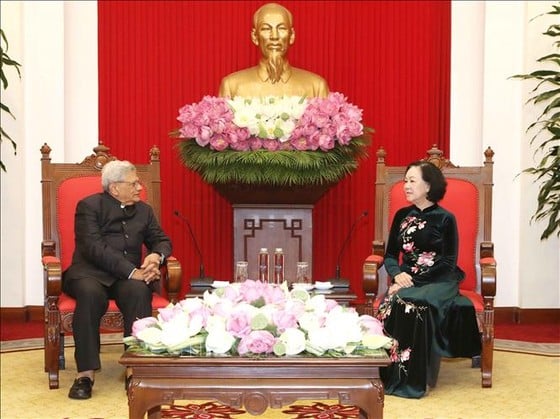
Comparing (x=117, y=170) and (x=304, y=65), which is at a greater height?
(x=304, y=65)

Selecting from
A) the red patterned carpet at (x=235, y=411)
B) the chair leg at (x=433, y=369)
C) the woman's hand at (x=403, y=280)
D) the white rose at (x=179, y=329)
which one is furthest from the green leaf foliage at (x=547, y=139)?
the white rose at (x=179, y=329)

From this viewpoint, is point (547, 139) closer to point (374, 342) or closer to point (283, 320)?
point (374, 342)

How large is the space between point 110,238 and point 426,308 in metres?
1.73

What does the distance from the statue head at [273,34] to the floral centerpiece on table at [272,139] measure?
886mm

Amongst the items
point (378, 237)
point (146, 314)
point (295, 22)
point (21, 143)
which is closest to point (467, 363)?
point (378, 237)

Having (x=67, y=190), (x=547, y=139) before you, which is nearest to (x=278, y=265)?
(x=67, y=190)

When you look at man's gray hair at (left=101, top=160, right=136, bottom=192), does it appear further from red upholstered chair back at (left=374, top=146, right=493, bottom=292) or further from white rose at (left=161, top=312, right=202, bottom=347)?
white rose at (left=161, top=312, right=202, bottom=347)

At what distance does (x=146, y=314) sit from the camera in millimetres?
4867

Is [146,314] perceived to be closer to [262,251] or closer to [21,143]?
[262,251]

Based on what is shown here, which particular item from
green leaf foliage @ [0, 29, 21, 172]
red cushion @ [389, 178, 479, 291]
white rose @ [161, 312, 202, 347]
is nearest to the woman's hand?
red cushion @ [389, 178, 479, 291]

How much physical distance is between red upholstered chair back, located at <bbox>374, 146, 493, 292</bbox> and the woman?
410 mm

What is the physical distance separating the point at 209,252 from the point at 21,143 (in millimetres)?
1591

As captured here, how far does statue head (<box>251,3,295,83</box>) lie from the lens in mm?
6188

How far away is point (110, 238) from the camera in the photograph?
5113 millimetres
